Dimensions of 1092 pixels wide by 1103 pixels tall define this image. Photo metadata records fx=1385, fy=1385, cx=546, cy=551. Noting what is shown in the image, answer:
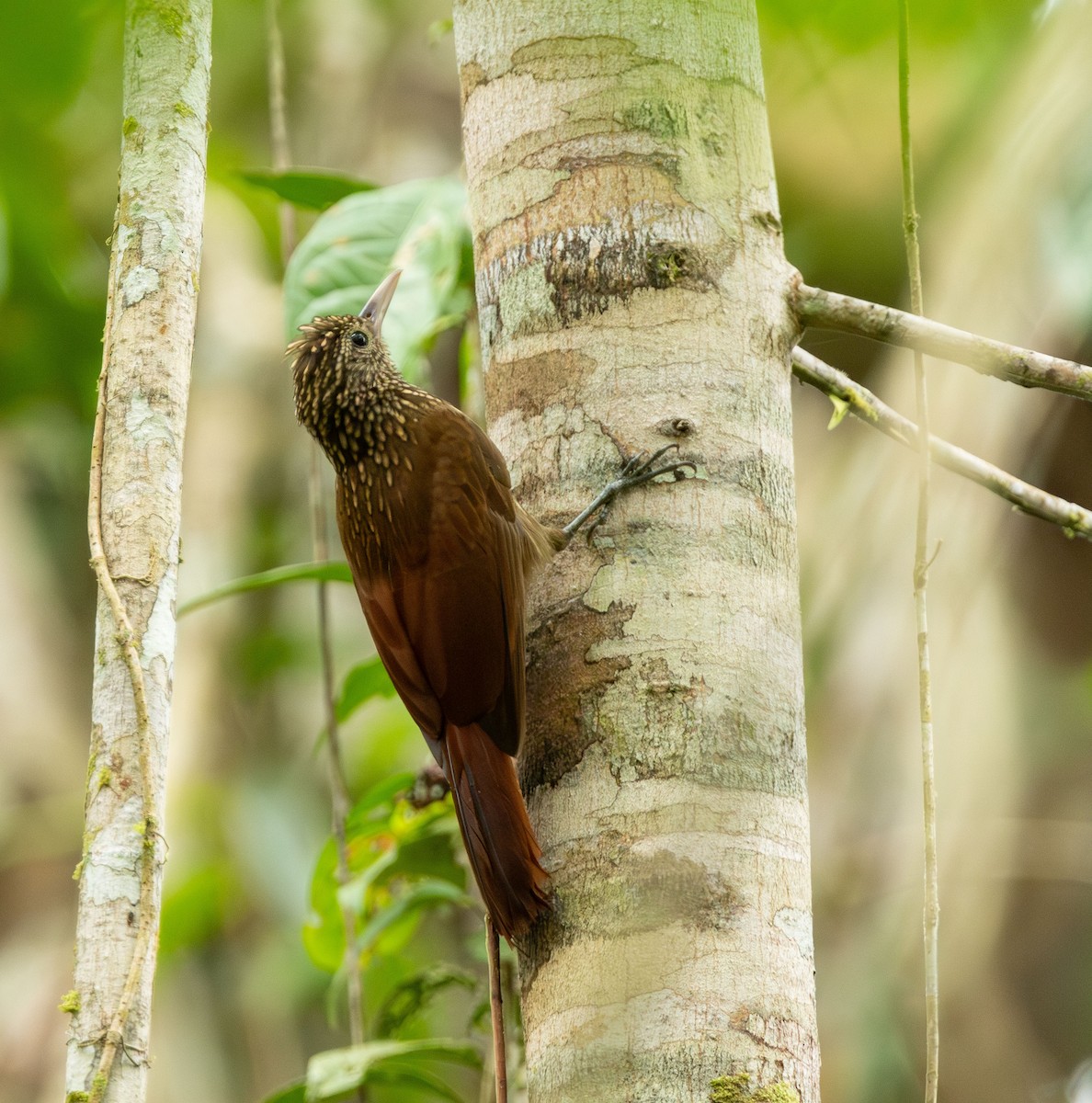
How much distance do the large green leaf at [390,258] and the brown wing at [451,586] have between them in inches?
18.6

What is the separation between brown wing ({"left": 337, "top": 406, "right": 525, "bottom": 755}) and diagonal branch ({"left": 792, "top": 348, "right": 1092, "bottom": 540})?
546 millimetres

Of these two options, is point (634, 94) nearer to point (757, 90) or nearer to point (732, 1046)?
point (757, 90)

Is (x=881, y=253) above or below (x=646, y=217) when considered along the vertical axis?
above

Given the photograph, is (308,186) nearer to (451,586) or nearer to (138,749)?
Result: (451,586)

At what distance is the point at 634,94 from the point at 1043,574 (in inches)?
130

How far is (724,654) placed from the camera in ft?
5.95

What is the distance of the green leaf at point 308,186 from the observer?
3.15 m

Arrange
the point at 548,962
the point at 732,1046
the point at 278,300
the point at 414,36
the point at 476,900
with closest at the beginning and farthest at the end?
the point at 732,1046
the point at 548,962
the point at 476,900
the point at 278,300
the point at 414,36

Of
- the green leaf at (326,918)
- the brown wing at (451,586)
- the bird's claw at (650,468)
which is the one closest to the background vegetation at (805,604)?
the green leaf at (326,918)

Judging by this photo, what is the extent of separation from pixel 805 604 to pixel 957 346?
239 cm

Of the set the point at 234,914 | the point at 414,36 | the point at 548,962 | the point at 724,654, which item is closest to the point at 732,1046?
the point at 548,962

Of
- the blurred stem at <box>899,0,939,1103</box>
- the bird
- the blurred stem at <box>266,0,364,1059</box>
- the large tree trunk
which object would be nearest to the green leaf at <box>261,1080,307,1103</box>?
the blurred stem at <box>266,0,364,1059</box>

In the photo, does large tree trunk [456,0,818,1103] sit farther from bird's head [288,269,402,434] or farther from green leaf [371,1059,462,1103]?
green leaf [371,1059,462,1103]

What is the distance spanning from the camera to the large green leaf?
9.80 feet
